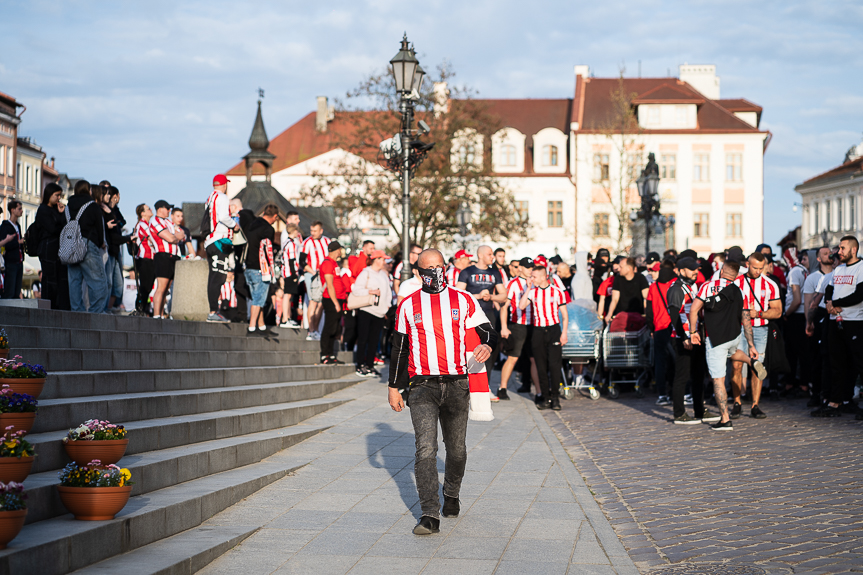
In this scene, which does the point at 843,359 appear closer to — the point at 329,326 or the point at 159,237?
the point at 329,326

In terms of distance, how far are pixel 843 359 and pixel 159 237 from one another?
9561mm

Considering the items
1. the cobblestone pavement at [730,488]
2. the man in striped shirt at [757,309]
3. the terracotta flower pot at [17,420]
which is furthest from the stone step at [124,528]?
the man in striped shirt at [757,309]

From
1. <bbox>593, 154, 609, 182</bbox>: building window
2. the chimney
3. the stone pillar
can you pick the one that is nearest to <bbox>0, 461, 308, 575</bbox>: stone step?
the stone pillar

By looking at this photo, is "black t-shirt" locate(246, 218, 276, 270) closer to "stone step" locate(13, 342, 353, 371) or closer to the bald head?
"stone step" locate(13, 342, 353, 371)

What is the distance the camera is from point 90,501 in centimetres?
567

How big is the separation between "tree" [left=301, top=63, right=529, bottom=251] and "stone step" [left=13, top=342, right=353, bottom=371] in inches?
1156

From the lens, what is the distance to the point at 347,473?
895 centimetres

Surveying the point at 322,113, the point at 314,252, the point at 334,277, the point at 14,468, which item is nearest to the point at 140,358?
the point at 14,468

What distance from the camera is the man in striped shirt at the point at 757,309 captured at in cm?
1293

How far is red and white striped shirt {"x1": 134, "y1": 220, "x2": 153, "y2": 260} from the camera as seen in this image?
13898 mm

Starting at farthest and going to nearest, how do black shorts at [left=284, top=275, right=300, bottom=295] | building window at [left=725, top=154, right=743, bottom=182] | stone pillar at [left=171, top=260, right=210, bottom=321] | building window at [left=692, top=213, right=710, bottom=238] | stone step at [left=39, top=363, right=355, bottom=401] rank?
1. building window at [left=692, top=213, right=710, bottom=238]
2. building window at [left=725, top=154, right=743, bottom=182]
3. black shorts at [left=284, top=275, right=300, bottom=295]
4. stone pillar at [left=171, top=260, right=210, bottom=321]
5. stone step at [left=39, top=363, right=355, bottom=401]

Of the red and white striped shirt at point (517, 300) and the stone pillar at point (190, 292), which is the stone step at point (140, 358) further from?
the red and white striped shirt at point (517, 300)

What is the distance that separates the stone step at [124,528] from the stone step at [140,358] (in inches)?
63.9

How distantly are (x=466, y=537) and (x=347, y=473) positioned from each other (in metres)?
2.39
